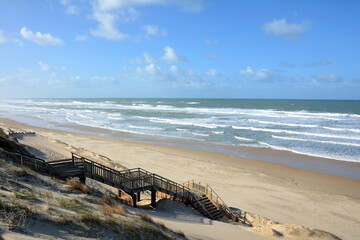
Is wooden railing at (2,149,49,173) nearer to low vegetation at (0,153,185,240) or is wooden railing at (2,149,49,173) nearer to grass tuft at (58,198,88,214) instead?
low vegetation at (0,153,185,240)

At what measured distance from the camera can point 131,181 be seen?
14.0 m

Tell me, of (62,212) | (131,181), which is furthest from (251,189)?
(62,212)

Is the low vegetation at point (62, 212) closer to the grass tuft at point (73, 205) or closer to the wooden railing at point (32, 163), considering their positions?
the grass tuft at point (73, 205)

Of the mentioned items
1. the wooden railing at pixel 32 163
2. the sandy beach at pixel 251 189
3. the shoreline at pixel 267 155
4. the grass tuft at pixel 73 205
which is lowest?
the sandy beach at pixel 251 189

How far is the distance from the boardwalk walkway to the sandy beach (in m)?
1.12

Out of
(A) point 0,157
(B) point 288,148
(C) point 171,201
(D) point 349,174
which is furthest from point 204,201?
(B) point 288,148

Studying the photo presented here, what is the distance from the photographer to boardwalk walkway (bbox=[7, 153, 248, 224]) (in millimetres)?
12805

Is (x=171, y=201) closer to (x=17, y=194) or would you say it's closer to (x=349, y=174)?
(x=17, y=194)

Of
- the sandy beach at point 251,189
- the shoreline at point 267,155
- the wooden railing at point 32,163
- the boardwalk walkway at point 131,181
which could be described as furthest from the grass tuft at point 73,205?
the shoreline at point 267,155

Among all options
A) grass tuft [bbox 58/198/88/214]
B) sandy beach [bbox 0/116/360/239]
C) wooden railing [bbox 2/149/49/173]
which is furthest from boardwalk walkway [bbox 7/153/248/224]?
grass tuft [bbox 58/198/88/214]

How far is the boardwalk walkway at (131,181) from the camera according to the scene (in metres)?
12.8

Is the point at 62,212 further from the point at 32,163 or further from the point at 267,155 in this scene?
the point at 267,155

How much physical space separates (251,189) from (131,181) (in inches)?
412

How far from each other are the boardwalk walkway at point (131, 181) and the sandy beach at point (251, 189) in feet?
3.68
